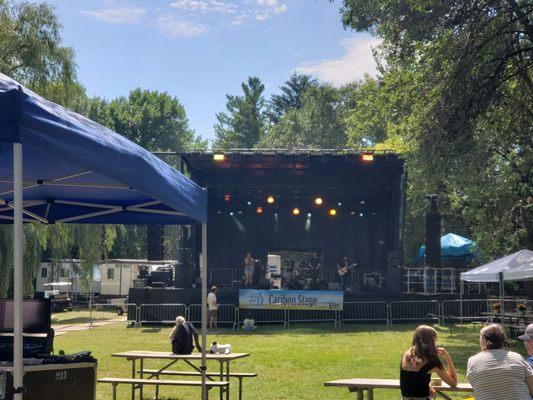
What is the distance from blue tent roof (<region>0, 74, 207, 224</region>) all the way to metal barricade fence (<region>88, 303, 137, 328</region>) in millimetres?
13615

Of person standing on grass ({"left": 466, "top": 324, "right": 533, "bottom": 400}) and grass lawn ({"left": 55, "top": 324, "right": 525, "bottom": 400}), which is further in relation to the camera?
grass lawn ({"left": 55, "top": 324, "right": 525, "bottom": 400})

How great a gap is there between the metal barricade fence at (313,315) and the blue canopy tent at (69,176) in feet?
44.7

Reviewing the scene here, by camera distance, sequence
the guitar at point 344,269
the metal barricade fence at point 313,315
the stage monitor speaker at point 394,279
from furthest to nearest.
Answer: the guitar at point 344,269 → the stage monitor speaker at point 394,279 → the metal barricade fence at point 313,315

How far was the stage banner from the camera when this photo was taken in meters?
21.2

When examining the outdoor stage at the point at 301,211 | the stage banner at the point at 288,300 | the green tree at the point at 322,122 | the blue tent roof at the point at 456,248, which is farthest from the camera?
the green tree at the point at 322,122

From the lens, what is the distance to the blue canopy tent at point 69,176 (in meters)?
3.97

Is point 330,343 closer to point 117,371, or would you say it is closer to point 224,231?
point 117,371

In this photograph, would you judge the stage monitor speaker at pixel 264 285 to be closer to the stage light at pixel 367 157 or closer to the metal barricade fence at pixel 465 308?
the stage light at pixel 367 157

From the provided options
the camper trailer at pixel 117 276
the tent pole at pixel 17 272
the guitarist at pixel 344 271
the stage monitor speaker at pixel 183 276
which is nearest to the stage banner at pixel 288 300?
the stage monitor speaker at pixel 183 276

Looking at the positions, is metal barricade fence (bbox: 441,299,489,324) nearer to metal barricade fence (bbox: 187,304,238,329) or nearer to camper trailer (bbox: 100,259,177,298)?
metal barricade fence (bbox: 187,304,238,329)

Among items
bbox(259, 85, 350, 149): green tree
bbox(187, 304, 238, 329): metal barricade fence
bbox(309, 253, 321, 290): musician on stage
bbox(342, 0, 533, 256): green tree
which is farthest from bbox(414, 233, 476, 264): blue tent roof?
bbox(259, 85, 350, 149): green tree

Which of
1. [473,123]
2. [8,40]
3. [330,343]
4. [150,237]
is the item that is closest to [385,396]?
[330,343]

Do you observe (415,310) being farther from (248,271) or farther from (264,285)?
(248,271)

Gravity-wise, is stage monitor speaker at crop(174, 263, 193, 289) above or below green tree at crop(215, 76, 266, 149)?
below
